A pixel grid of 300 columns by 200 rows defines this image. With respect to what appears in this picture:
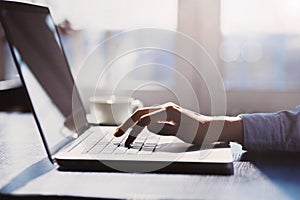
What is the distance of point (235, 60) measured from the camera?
170 centimetres

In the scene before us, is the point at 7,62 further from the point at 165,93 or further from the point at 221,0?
the point at 221,0

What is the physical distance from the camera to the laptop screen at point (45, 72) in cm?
97

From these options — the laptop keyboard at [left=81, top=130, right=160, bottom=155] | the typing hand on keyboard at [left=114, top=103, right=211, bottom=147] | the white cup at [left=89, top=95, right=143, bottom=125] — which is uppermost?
the typing hand on keyboard at [left=114, top=103, right=211, bottom=147]

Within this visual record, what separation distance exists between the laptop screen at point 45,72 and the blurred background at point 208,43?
1.49 ft

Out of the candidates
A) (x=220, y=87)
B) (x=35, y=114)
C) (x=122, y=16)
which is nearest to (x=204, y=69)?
(x=220, y=87)

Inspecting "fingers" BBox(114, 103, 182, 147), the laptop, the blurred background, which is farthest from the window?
"fingers" BBox(114, 103, 182, 147)

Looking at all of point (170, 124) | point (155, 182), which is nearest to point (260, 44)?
point (170, 124)

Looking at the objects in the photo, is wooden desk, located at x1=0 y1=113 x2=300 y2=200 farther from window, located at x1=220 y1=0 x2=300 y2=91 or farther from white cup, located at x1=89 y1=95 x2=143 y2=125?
window, located at x1=220 y1=0 x2=300 y2=91

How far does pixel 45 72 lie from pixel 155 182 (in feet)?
1.46

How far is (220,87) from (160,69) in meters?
0.23

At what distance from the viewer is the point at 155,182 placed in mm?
787

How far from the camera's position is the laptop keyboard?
95cm

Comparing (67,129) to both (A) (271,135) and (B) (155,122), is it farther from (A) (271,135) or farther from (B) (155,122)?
(A) (271,135)

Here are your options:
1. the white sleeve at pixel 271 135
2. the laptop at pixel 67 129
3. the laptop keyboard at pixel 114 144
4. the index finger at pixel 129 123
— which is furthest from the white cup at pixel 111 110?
the white sleeve at pixel 271 135
